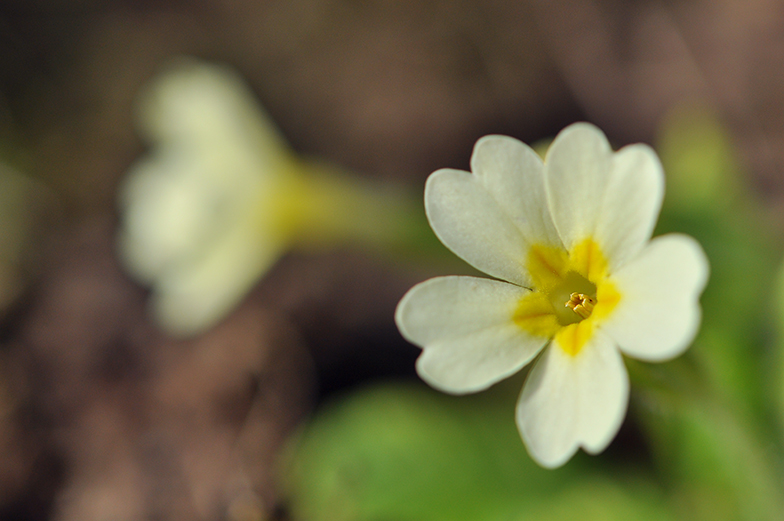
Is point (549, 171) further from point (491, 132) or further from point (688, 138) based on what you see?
point (491, 132)

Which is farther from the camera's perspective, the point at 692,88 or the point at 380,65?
the point at 380,65

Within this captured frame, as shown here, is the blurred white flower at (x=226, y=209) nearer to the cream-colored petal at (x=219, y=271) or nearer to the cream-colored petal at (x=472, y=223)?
the cream-colored petal at (x=219, y=271)

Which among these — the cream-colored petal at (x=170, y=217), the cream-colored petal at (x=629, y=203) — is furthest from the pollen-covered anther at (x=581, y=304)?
the cream-colored petal at (x=170, y=217)

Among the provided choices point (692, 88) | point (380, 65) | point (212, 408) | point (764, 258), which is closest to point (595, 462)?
point (764, 258)

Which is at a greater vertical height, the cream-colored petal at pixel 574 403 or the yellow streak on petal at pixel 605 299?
the yellow streak on petal at pixel 605 299

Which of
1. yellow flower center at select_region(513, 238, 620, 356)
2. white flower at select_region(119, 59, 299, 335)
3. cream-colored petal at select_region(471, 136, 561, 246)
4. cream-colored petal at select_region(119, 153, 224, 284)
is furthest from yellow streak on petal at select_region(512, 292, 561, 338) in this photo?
cream-colored petal at select_region(119, 153, 224, 284)

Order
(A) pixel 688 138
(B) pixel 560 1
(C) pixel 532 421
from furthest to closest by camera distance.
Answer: (B) pixel 560 1, (A) pixel 688 138, (C) pixel 532 421

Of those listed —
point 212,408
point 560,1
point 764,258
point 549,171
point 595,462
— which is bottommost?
point 595,462

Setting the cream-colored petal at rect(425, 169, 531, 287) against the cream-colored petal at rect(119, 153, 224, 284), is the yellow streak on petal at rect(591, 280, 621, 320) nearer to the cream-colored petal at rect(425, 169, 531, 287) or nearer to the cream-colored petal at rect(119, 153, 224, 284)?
the cream-colored petal at rect(425, 169, 531, 287)
